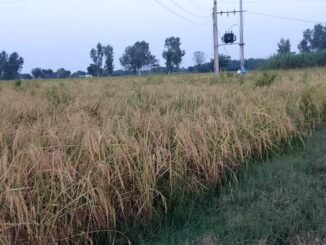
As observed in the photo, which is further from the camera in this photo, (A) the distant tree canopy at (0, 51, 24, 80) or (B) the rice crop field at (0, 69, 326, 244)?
(A) the distant tree canopy at (0, 51, 24, 80)

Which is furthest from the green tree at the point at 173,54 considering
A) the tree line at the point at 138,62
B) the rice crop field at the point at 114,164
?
the rice crop field at the point at 114,164

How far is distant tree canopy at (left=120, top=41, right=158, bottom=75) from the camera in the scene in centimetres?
6725

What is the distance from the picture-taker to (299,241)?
140 inches

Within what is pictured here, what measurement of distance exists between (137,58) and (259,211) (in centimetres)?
6430

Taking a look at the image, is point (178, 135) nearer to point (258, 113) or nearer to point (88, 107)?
point (258, 113)

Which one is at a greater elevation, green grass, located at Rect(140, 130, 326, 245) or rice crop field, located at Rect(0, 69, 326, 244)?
rice crop field, located at Rect(0, 69, 326, 244)

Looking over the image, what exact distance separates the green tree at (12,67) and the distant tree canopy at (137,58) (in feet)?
47.4

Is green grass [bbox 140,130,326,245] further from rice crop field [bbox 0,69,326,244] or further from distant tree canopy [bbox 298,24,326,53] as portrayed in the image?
distant tree canopy [bbox 298,24,326,53]

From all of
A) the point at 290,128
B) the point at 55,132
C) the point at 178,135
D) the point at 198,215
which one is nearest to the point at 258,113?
the point at 290,128

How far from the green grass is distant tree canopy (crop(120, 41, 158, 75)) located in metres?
62.3

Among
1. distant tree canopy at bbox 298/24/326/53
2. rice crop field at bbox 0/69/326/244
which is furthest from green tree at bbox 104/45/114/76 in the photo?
rice crop field at bbox 0/69/326/244

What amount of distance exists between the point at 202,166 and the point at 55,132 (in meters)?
1.52

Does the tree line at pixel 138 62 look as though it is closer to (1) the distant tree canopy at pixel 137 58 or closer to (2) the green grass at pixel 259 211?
(1) the distant tree canopy at pixel 137 58

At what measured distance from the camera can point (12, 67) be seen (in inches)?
2446
